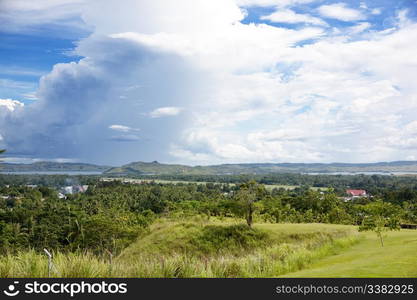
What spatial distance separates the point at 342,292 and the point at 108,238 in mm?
39926

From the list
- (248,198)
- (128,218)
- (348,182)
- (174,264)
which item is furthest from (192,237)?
(348,182)

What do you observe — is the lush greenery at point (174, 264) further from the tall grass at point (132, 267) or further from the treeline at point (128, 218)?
the treeline at point (128, 218)

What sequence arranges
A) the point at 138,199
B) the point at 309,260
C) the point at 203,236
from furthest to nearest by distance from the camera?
the point at 138,199 < the point at 203,236 < the point at 309,260

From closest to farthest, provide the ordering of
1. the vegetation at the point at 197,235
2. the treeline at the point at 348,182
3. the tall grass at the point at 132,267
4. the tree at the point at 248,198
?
the tall grass at the point at 132,267 < the vegetation at the point at 197,235 < the tree at the point at 248,198 < the treeline at the point at 348,182

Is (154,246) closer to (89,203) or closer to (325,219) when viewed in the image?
(325,219)

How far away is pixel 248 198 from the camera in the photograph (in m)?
32.8

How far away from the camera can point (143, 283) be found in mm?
5672

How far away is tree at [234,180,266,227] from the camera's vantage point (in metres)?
33.0

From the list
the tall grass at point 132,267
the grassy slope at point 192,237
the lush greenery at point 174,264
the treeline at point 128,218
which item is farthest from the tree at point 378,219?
the treeline at point 128,218

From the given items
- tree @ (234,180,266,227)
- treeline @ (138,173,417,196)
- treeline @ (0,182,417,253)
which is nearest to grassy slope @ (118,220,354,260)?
tree @ (234,180,266,227)

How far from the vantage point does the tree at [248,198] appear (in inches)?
1300

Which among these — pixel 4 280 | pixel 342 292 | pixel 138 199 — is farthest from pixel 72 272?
pixel 138 199

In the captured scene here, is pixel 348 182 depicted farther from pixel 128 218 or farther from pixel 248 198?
pixel 248 198

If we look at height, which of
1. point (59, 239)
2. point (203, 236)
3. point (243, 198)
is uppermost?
point (243, 198)
